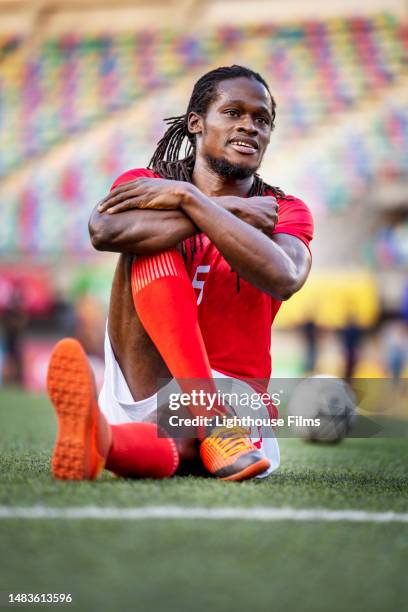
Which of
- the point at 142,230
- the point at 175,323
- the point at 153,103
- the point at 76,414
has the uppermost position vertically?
→ the point at 153,103

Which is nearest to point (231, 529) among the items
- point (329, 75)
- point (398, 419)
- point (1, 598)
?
point (1, 598)

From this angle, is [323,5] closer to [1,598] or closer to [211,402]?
[211,402]

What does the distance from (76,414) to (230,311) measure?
0.68 meters

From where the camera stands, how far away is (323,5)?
1255 centimetres

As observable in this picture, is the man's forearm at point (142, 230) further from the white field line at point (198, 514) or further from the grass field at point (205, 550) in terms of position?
the white field line at point (198, 514)

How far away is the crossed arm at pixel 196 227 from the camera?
2.20 metres

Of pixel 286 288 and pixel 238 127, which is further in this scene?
pixel 238 127

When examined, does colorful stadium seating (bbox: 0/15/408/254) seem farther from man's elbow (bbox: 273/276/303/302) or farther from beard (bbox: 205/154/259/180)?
man's elbow (bbox: 273/276/303/302)

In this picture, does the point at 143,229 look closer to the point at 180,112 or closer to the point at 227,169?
the point at 227,169

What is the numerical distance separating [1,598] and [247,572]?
0.35 m

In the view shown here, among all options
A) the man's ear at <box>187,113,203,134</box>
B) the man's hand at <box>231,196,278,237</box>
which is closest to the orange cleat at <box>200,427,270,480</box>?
the man's hand at <box>231,196,278,237</box>

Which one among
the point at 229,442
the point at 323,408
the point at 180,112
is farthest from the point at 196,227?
the point at 180,112

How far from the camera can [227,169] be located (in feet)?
8.62

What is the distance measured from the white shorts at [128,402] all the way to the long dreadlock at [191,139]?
0.43 meters
